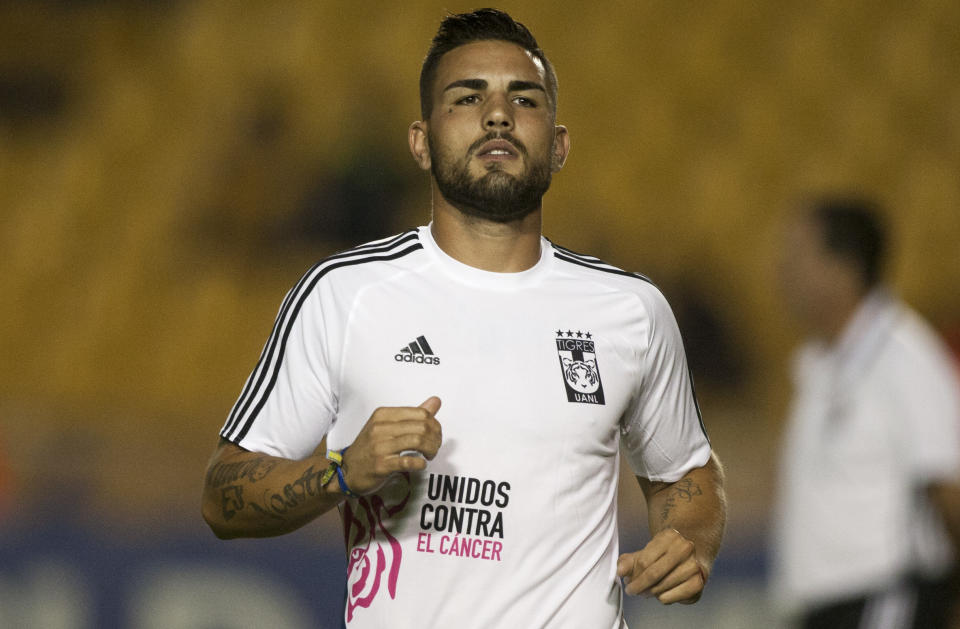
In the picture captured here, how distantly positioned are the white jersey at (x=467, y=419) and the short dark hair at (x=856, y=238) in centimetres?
215

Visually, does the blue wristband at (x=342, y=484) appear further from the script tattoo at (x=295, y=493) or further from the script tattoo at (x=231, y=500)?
the script tattoo at (x=231, y=500)

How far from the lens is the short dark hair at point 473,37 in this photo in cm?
257

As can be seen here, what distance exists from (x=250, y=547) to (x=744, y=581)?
1.85 m

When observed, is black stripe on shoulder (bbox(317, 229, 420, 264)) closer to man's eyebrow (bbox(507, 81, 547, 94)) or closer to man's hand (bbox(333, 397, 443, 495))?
man's eyebrow (bbox(507, 81, 547, 94))

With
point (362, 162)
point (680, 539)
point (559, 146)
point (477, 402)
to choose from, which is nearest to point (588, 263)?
point (559, 146)

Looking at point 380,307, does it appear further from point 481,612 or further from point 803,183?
point 803,183

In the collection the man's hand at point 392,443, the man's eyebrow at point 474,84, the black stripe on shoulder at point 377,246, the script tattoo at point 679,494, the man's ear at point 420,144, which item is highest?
the man's eyebrow at point 474,84

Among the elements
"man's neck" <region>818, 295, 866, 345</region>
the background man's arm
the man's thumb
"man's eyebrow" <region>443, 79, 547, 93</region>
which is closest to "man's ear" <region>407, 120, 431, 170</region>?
"man's eyebrow" <region>443, 79, 547, 93</region>

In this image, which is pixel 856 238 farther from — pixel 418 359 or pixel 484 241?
pixel 418 359

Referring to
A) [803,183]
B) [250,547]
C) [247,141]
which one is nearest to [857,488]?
[250,547]

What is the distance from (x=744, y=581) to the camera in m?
4.79

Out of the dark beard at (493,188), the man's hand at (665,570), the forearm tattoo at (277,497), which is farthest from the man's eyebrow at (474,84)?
the man's hand at (665,570)

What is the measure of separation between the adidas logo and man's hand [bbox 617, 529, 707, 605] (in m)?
0.49

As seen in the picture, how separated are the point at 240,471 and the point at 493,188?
71cm
